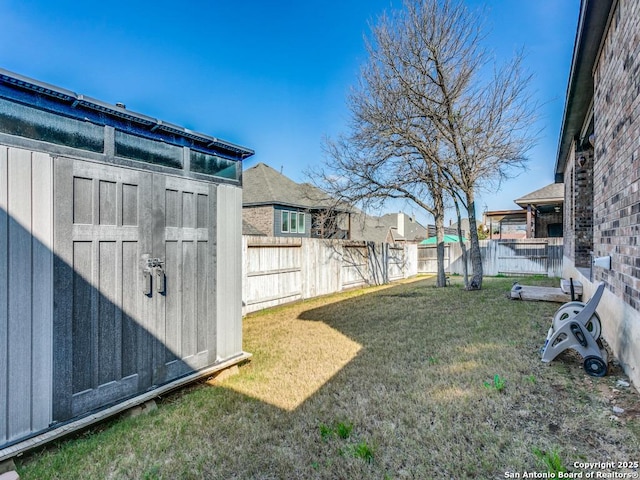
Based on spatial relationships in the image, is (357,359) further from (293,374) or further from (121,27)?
(121,27)

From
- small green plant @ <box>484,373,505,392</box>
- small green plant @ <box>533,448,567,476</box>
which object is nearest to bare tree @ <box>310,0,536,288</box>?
small green plant @ <box>484,373,505,392</box>

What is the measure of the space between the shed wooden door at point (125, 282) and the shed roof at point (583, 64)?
4.48 metres

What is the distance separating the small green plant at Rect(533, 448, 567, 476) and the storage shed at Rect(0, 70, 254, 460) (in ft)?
9.10

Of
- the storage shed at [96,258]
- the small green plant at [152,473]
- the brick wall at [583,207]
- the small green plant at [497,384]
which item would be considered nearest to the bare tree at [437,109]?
the brick wall at [583,207]

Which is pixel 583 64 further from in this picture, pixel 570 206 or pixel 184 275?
pixel 184 275

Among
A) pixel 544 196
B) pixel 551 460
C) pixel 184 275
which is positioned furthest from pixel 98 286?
pixel 544 196

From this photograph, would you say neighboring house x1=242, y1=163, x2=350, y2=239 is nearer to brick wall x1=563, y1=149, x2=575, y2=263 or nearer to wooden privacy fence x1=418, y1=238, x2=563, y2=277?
wooden privacy fence x1=418, y1=238, x2=563, y2=277

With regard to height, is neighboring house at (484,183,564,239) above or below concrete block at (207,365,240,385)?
above

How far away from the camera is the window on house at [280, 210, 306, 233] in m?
16.7

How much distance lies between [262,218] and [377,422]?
561 inches

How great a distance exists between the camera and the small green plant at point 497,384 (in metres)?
2.87

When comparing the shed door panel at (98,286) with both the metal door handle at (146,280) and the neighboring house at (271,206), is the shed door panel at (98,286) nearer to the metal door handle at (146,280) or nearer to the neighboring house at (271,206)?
the metal door handle at (146,280)

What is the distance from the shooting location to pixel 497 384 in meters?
2.91

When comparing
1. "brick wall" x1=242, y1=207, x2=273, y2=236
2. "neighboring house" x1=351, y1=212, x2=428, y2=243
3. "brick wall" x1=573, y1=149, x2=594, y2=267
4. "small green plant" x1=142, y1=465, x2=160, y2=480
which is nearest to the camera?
"small green plant" x1=142, y1=465, x2=160, y2=480
